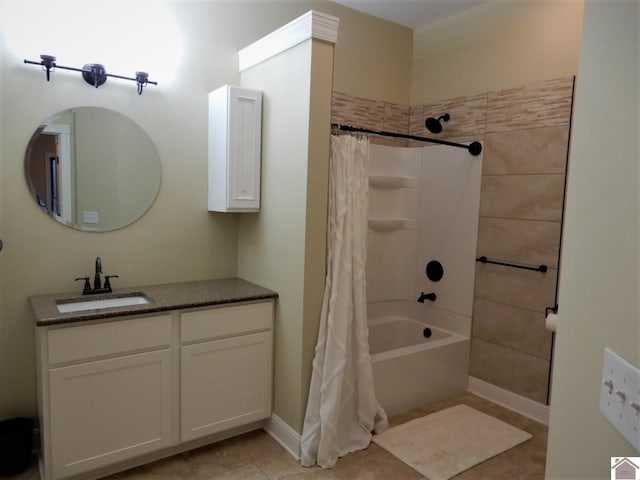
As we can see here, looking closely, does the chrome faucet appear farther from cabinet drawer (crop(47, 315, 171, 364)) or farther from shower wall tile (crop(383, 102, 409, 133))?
shower wall tile (crop(383, 102, 409, 133))

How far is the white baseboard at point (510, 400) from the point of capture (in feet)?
9.88

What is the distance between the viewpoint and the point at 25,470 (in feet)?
7.59

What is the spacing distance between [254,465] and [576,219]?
7.00ft

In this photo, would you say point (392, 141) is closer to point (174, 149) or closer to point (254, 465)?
point (174, 149)

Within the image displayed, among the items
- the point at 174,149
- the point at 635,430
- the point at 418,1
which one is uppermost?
the point at 418,1

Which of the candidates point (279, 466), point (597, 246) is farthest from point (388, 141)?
point (597, 246)

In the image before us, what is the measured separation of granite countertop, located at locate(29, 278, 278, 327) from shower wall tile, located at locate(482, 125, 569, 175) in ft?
5.93

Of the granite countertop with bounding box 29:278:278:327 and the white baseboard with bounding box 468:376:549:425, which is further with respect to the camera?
the white baseboard with bounding box 468:376:549:425

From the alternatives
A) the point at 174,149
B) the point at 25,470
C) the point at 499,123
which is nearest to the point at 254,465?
the point at 25,470

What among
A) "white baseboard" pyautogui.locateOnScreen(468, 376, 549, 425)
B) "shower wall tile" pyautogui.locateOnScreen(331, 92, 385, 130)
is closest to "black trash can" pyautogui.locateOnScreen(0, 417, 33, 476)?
"shower wall tile" pyautogui.locateOnScreen(331, 92, 385, 130)

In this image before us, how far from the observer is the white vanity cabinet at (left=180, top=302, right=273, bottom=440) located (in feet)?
7.98

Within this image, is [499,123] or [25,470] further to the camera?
[499,123]

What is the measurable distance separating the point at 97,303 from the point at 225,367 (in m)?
0.77

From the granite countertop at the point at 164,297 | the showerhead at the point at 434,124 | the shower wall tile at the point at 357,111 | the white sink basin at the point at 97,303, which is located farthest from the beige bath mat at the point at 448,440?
the shower wall tile at the point at 357,111
